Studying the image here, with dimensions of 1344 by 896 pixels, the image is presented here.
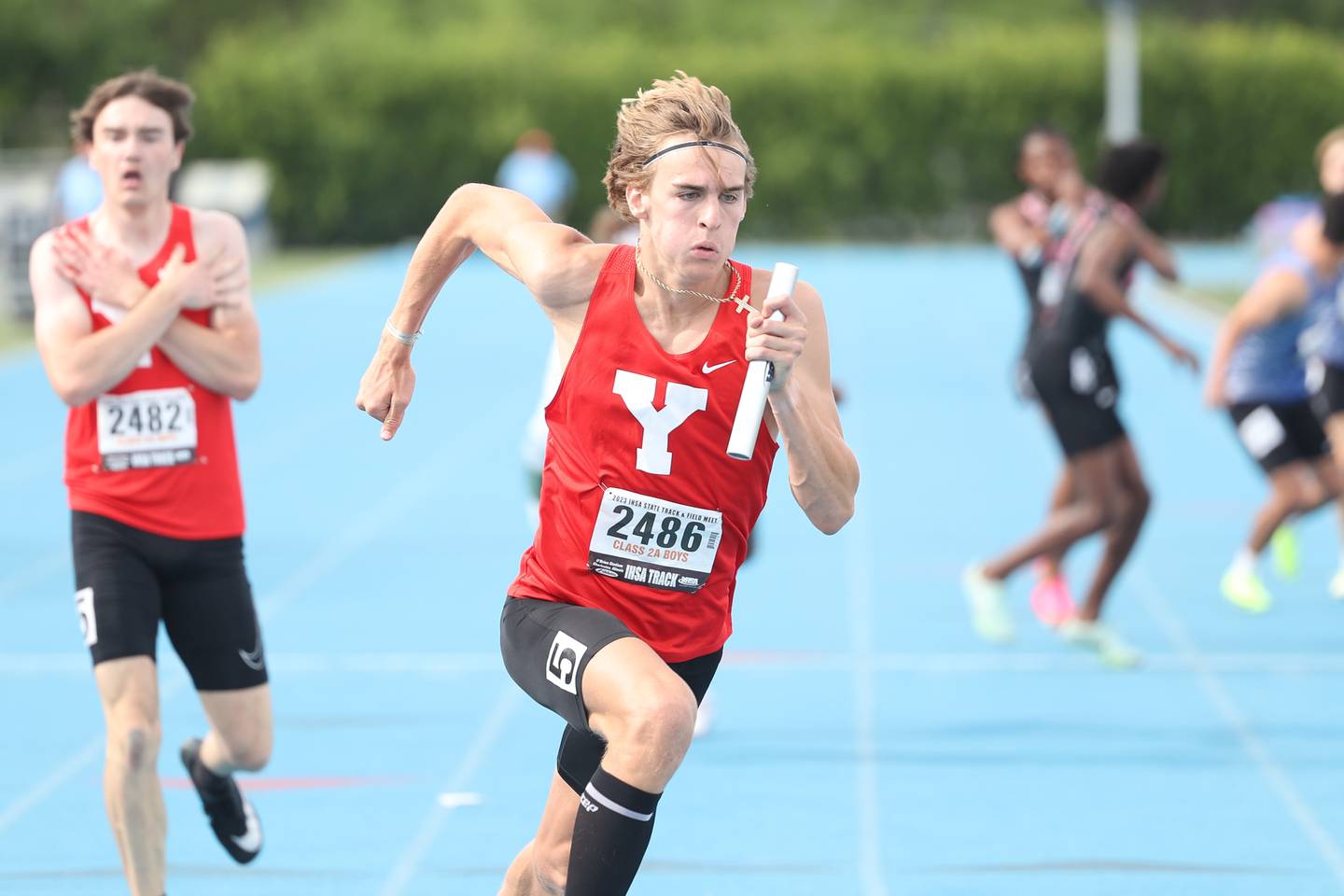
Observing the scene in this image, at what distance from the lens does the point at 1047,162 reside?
974cm

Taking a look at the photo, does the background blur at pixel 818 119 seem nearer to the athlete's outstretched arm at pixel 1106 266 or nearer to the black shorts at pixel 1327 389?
the black shorts at pixel 1327 389

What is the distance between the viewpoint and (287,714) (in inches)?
300

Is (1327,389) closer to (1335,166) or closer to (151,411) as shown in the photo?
(1335,166)

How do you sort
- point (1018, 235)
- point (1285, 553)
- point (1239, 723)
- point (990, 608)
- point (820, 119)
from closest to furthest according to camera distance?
point (1239, 723)
point (990, 608)
point (1018, 235)
point (1285, 553)
point (820, 119)

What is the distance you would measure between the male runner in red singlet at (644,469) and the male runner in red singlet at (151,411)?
119 centimetres

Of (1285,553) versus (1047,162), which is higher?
(1047,162)

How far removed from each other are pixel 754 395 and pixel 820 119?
36.8 m

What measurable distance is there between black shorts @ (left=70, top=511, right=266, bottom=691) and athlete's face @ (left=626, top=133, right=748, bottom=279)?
1.78 m

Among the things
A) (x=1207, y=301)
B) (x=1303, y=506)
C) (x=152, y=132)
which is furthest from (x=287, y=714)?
(x=1207, y=301)

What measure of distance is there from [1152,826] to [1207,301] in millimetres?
20669

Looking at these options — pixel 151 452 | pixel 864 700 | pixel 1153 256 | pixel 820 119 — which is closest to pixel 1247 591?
pixel 1153 256

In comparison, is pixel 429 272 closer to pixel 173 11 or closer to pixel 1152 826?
pixel 1152 826

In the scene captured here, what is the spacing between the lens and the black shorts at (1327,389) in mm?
9312

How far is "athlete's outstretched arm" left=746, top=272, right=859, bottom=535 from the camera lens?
12.2 feet
